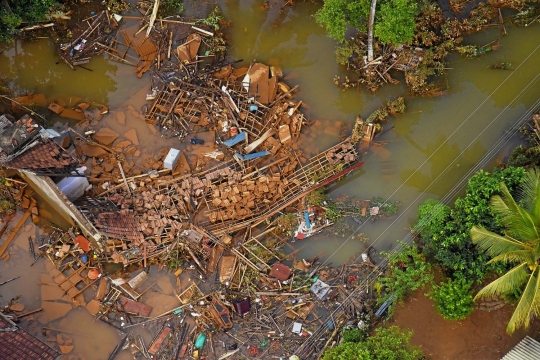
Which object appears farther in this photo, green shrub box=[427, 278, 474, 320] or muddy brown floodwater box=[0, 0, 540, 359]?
muddy brown floodwater box=[0, 0, 540, 359]

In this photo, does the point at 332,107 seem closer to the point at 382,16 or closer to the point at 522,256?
the point at 382,16

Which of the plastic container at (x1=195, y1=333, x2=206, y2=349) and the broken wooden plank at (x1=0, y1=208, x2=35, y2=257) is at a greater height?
the broken wooden plank at (x1=0, y1=208, x2=35, y2=257)

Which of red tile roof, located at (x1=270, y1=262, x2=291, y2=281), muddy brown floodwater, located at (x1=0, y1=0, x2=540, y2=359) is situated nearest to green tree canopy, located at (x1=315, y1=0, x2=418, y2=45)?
muddy brown floodwater, located at (x1=0, y1=0, x2=540, y2=359)

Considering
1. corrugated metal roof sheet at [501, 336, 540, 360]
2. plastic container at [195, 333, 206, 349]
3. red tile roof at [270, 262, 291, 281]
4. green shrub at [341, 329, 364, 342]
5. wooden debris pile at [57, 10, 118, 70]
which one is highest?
wooden debris pile at [57, 10, 118, 70]

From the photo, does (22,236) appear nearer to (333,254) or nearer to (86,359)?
(86,359)

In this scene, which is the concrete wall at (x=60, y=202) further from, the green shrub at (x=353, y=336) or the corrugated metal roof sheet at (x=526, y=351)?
the corrugated metal roof sheet at (x=526, y=351)

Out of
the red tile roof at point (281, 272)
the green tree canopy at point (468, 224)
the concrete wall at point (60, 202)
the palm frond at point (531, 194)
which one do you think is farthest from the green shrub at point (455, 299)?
the concrete wall at point (60, 202)

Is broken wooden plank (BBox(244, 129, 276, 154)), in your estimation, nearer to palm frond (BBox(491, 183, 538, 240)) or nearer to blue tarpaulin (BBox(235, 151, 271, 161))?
blue tarpaulin (BBox(235, 151, 271, 161))
